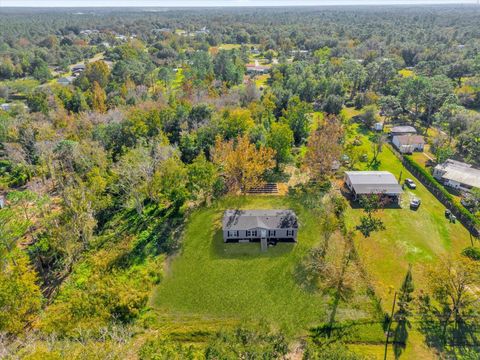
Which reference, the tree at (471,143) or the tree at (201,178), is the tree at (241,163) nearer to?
the tree at (201,178)

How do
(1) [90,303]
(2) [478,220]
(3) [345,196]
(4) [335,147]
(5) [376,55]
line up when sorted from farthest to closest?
(5) [376,55]
(4) [335,147]
(3) [345,196]
(2) [478,220]
(1) [90,303]

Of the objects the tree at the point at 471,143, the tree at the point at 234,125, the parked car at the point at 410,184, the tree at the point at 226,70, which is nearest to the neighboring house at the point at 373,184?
the parked car at the point at 410,184

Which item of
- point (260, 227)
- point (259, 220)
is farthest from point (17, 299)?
point (259, 220)

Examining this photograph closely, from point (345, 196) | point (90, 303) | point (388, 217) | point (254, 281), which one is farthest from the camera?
point (345, 196)

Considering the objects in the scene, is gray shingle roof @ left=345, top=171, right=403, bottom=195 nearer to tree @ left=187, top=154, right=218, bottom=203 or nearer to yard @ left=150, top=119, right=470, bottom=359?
yard @ left=150, top=119, right=470, bottom=359

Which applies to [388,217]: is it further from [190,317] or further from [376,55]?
[376,55]

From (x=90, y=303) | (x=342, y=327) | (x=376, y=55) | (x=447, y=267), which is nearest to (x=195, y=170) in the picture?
(x=90, y=303)
